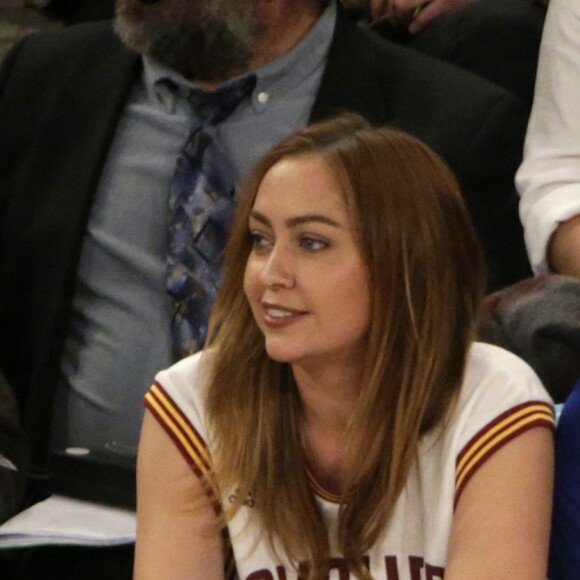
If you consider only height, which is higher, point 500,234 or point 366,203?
point 366,203

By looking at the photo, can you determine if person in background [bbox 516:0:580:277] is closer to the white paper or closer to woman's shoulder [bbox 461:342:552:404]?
woman's shoulder [bbox 461:342:552:404]

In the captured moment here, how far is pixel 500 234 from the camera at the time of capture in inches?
87.5

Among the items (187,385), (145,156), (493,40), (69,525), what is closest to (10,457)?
(69,525)

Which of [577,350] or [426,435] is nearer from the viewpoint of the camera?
[426,435]

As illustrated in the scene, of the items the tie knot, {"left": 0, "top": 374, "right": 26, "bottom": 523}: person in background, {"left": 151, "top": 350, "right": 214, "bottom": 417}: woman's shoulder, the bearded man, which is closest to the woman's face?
{"left": 151, "top": 350, "right": 214, "bottom": 417}: woman's shoulder

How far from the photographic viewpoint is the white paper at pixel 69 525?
5.52ft

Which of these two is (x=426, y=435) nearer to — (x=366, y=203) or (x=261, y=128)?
(x=366, y=203)

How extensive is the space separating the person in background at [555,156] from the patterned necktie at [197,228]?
0.46 m

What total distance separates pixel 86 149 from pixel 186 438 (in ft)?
2.48

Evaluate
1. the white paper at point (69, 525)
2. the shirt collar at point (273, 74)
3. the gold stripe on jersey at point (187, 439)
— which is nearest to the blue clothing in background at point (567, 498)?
the gold stripe on jersey at point (187, 439)

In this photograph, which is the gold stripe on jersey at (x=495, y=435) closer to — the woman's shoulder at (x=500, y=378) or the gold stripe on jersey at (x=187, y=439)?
the woman's shoulder at (x=500, y=378)

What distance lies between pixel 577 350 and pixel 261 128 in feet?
2.46

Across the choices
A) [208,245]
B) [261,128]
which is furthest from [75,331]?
[261,128]

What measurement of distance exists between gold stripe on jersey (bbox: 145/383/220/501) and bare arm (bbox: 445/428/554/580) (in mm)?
297
